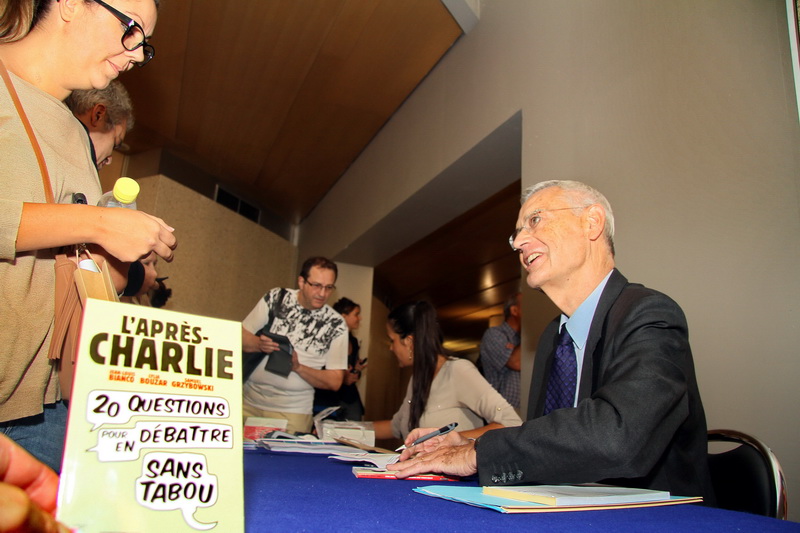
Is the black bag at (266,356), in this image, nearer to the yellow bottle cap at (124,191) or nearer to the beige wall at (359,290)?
the yellow bottle cap at (124,191)

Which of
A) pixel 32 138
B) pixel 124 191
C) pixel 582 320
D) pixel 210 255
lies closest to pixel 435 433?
pixel 582 320

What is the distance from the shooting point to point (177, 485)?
0.43m

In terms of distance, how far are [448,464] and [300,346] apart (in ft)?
6.46

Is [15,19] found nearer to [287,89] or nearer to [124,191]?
[124,191]

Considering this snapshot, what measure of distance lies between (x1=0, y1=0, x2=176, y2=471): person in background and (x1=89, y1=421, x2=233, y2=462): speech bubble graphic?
35 centimetres

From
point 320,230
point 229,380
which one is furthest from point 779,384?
point 320,230

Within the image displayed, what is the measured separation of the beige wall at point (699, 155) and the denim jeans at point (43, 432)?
5.41 ft

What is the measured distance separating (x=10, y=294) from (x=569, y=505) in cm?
79

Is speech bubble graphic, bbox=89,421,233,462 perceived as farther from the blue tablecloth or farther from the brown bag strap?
the brown bag strap

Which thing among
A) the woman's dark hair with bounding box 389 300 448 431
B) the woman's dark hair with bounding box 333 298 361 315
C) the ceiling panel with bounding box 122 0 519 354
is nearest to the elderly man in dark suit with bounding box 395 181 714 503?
the woman's dark hair with bounding box 389 300 448 431

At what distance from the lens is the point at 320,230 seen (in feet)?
20.3

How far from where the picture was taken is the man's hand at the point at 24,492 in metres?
0.30

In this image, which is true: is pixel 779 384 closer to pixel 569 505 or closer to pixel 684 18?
pixel 569 505

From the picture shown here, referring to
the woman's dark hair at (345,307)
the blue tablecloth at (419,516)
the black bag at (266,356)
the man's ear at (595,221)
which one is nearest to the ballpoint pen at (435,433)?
the blue tablecloth at (419,516)
